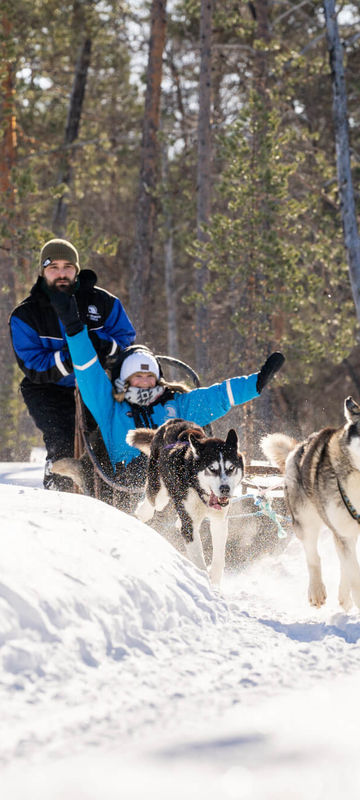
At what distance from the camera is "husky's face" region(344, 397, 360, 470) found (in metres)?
4.45

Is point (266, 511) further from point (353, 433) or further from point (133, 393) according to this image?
point (353, 433)

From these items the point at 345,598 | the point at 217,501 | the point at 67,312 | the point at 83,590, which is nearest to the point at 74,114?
the point at 67,312

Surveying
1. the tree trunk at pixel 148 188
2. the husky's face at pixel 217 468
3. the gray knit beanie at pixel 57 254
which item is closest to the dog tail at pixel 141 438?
the husky's face at pixel 217 468

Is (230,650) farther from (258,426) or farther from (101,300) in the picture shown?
(258,426)

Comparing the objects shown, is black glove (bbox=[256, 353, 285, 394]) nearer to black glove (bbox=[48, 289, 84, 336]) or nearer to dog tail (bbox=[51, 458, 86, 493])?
black glove (bbox=[48, 289, 84, 336])

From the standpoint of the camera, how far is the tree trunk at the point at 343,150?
13.3m

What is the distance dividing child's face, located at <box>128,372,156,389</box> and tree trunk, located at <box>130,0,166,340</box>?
1067 cm

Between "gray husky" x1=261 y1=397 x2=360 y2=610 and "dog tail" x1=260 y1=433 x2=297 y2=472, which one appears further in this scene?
"dog tail" x1=260 y1=433 x2=297 y2=472

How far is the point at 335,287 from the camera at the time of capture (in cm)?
1858

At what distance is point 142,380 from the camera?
5.91m

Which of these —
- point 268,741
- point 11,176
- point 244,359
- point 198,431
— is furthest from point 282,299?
point 268,741

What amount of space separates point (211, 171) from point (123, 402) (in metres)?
15.5

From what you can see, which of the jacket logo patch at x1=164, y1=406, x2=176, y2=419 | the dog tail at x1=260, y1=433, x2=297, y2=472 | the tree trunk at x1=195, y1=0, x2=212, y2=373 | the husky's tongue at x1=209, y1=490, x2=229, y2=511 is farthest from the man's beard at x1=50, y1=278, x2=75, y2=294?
the tree trunk at x1=195, y1=0, x2=212, y2=373

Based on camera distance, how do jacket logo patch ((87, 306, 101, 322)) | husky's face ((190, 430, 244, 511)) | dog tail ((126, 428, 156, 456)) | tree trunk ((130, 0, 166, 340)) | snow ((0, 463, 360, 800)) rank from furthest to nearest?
tree trunk ((130, 0, 166, 340))
jacket logo patch ((87, 306, 101, 322))
dog tail ((126, 428, 156, 456))
husky's face ((190, 430, 244, 511))
snow ((0, 463, 360, 800))
